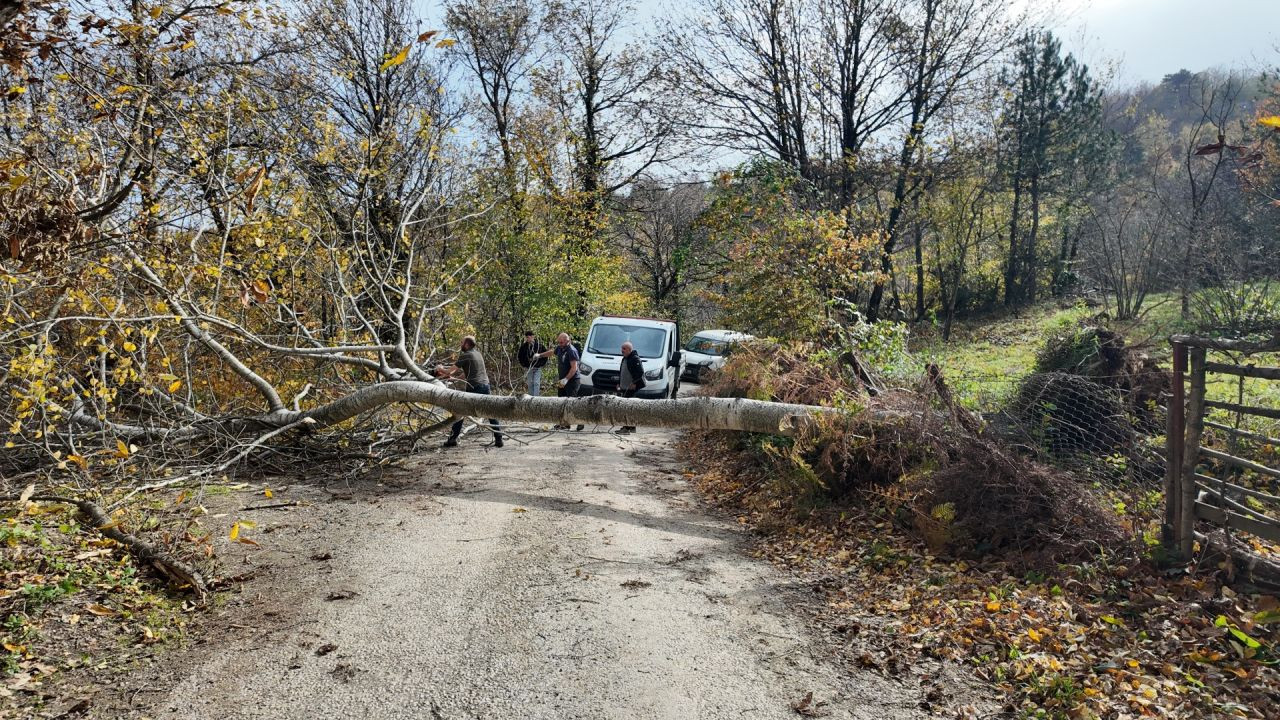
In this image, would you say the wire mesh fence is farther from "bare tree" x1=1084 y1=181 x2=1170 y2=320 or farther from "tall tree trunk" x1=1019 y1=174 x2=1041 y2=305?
"tall tree trunk" x1=1019 y1=174 x2=1041 y2=305

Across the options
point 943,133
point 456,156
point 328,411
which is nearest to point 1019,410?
point 328,411

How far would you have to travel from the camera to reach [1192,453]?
5.29m

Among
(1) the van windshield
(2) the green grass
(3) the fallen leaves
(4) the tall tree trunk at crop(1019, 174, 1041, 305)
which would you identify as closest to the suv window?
(1) the van windshield

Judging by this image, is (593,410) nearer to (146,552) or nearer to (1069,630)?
(146,552)

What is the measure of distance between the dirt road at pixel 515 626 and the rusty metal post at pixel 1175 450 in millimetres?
2674

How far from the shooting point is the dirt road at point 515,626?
4.24 m

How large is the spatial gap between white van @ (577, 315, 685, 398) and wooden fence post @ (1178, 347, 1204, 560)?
35.0ft

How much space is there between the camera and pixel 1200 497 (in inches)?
211

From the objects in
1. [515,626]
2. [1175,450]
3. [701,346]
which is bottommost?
[515,626]

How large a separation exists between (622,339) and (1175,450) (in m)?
12.7

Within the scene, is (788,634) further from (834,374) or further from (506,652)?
(834,374)

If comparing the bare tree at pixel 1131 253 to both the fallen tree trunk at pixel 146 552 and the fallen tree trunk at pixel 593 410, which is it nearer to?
the fallen tree trunk at pixel 593 410

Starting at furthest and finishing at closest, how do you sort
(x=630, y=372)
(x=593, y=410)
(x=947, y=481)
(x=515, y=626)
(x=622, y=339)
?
(x=622, y=339), (x=630, y=372), (x=593, y=410), (x=947, y=481), (x=515, y=626)

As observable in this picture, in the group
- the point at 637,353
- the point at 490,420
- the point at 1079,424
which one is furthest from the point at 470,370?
the point at 1079,424
